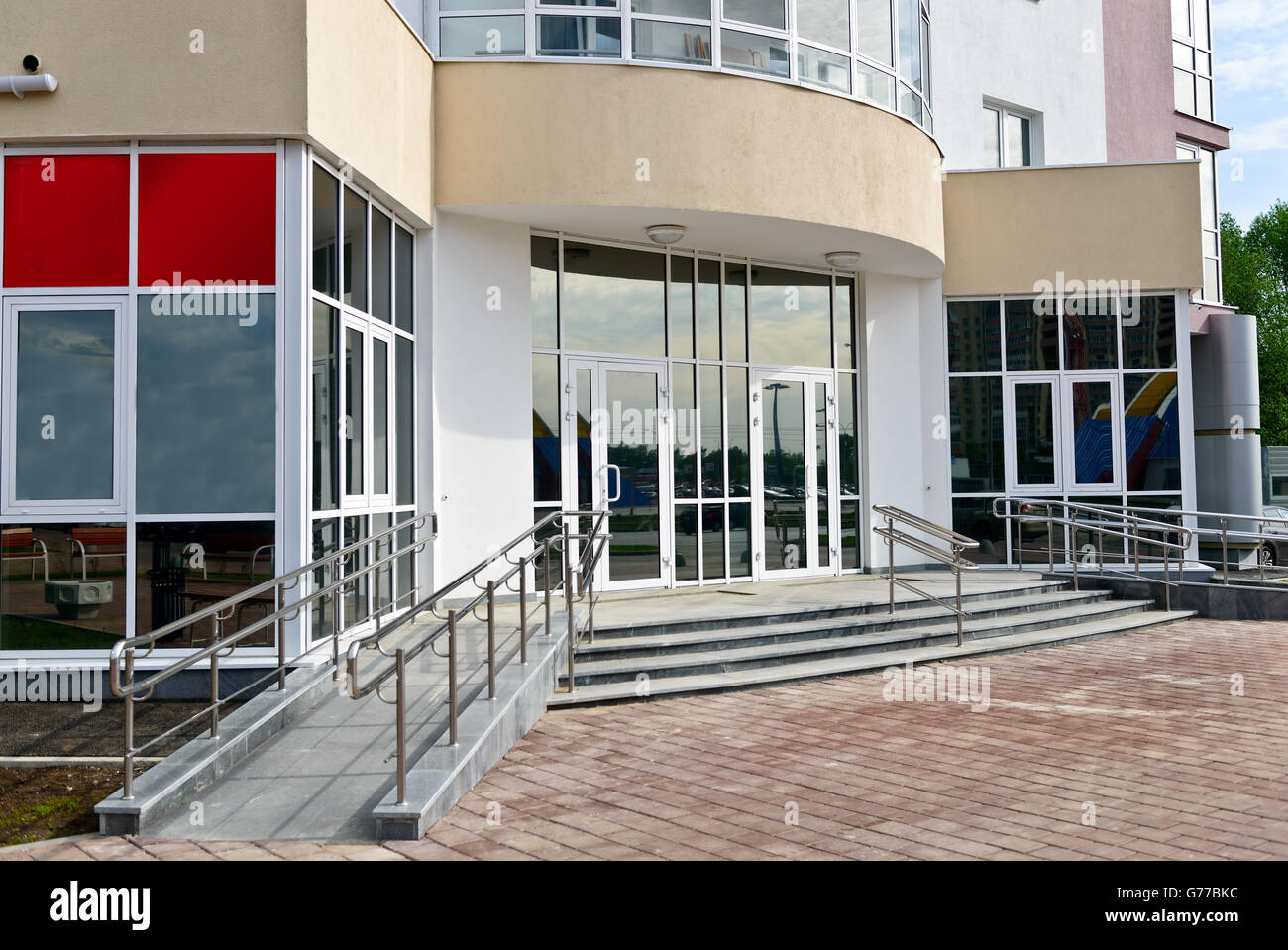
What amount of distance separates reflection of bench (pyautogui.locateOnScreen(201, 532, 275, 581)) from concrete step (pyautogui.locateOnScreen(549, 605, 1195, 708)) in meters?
2.23

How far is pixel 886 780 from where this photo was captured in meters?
6.22

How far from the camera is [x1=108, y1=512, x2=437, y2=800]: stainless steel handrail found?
5.44 metres

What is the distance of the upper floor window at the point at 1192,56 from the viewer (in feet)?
69.6

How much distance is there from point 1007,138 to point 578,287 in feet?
29.0

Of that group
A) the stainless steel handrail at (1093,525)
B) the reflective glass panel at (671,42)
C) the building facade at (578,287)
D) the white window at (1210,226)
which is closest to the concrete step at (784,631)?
the stainless steel handrail at (1093,525)

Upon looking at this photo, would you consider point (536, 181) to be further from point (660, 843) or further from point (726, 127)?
point (660, 843)

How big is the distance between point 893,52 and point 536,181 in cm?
505

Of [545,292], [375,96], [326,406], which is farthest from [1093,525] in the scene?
[375,96]

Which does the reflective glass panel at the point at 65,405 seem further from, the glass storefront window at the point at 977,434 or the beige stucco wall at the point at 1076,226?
the beige stucco wall at the point at 1076,226

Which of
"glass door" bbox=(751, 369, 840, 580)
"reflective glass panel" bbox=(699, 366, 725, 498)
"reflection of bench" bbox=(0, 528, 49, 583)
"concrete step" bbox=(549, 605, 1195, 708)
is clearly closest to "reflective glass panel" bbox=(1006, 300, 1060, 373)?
"glass door" bbox=(751, 369, 840, 580)

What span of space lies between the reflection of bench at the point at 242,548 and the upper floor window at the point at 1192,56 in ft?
63.9

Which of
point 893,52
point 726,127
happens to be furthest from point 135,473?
point 893,52

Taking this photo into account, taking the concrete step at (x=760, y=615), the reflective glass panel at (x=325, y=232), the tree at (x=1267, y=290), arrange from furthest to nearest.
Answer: the tree at (x=1267, y=290)
the concrete step at (x=760, y=615)
the reflective glass panel at (x=325, y=232)

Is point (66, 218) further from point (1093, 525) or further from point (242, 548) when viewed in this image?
point (1093, 525)
